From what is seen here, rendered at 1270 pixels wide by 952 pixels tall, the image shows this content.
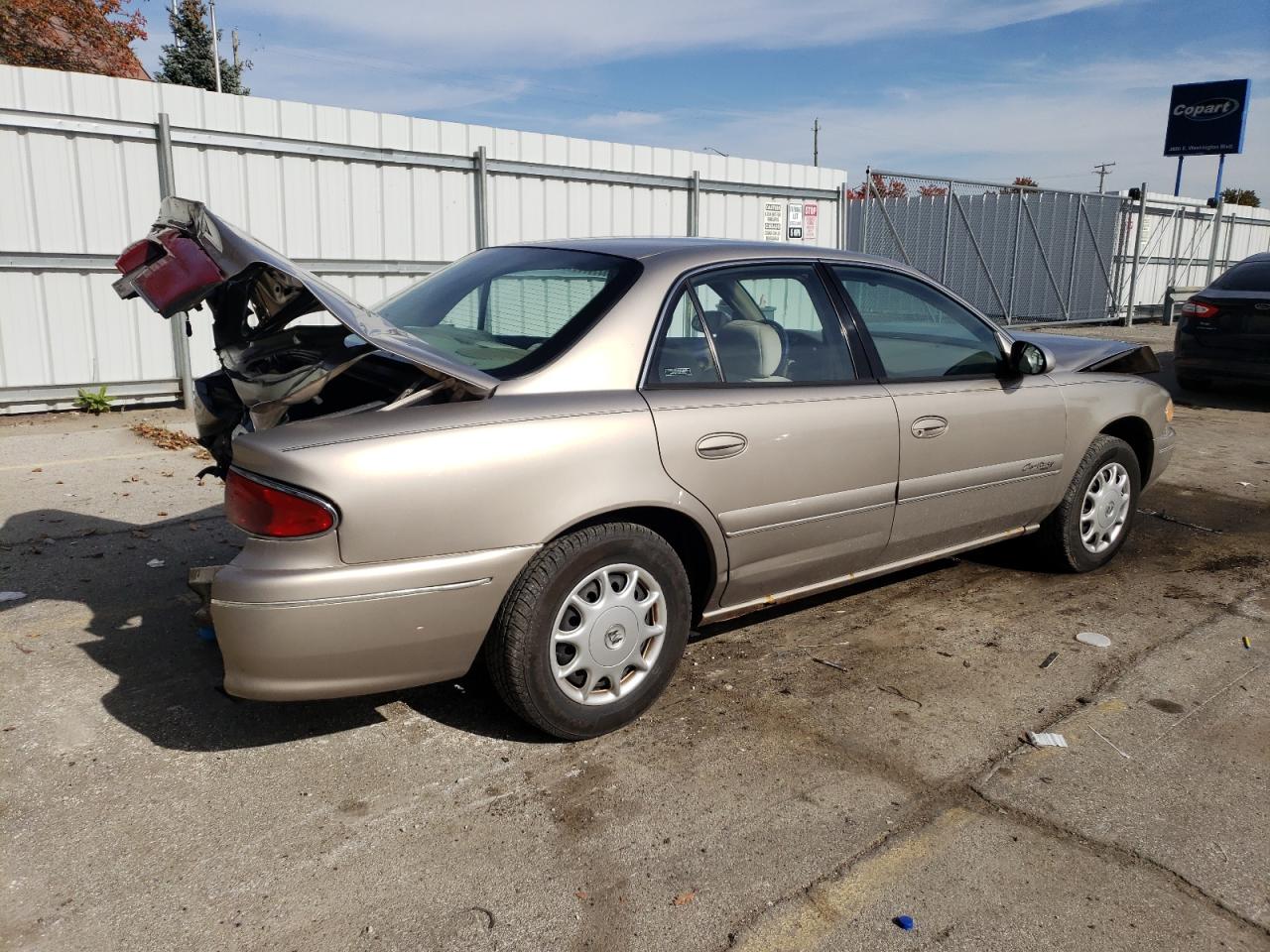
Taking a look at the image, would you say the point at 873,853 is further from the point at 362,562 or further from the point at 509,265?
the point at 509,265

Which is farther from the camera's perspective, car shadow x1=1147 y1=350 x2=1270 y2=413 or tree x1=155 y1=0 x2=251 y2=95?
tree x1=155 y1=0 x2=251 y2=95

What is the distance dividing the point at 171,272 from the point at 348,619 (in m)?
1.24

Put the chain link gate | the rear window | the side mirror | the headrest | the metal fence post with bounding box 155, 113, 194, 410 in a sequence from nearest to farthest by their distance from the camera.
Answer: the headrest
the side mirror
the metal fence post with bounding box 155, 113, 194, 410
the rear window
the chain link gate

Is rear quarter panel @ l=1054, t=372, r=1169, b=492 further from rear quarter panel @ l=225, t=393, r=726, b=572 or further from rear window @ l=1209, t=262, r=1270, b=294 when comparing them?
rear window @ l=1209, t=262, r=1270, b=294

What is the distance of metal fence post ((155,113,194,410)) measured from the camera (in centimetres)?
895

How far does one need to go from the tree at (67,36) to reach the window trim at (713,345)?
Result: 69.8ft

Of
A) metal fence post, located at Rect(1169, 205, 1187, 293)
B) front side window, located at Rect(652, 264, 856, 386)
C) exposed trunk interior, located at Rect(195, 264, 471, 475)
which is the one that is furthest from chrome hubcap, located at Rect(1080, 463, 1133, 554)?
metal fence post, located at Rect(1169, 205, 1187, 293)

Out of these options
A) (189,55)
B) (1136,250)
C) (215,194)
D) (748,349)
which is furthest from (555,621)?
(189,55)

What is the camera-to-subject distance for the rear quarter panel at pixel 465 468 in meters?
2.86

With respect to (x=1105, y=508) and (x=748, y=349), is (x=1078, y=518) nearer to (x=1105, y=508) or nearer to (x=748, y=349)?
(x=1105, y=508)

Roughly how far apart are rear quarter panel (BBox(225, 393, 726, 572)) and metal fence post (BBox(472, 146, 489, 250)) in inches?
310

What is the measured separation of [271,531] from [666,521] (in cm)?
→ 130

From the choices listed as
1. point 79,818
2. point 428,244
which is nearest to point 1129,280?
point 428,244

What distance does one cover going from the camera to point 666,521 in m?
3.52
